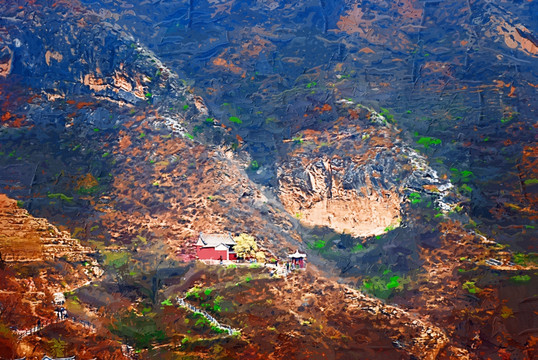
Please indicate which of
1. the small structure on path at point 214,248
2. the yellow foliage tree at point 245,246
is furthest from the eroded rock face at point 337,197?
the small structure on path at point 214,248

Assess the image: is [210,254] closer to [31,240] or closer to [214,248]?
[214,248]

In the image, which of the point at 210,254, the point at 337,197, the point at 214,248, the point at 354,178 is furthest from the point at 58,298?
the point at 354,178

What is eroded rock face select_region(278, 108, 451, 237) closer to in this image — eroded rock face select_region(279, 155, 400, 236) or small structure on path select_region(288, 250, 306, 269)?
eroded rock face select_region(279, 155, 400, 236)

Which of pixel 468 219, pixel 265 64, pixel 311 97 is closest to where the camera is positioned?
pixel 468 219

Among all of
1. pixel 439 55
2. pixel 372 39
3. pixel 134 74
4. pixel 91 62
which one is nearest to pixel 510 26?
pixel 439 55

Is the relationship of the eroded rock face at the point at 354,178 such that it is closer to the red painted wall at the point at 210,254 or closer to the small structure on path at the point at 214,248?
the small structure on path at the point at 214,248

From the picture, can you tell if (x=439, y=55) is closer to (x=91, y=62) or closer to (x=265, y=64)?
(x=265, y=64)
